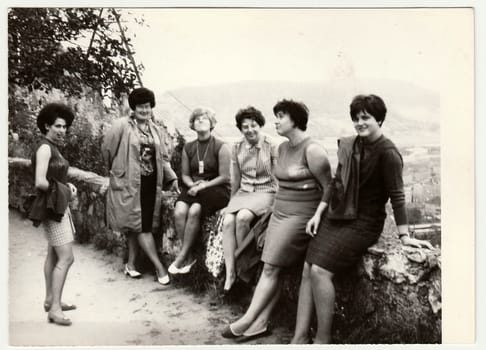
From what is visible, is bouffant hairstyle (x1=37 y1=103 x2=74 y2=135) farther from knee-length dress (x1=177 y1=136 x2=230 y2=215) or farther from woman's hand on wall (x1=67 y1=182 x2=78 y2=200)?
knee-length dress (x1=177 y1=136 x2=230 y2=215)

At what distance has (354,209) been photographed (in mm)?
4414

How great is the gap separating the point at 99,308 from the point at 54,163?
4.36ft

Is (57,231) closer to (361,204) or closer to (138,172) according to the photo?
(138,172)

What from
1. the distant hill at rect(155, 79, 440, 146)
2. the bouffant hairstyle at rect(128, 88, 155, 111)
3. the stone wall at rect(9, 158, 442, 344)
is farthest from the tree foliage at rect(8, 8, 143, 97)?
the stone wall at rect(9, 158, 442, 344)

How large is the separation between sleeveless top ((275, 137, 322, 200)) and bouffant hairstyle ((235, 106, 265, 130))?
1.30 feet

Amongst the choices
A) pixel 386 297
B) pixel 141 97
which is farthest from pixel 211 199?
pixel 386 297

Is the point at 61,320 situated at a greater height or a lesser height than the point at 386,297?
lesser

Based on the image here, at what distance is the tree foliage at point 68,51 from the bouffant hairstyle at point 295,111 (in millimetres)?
1405

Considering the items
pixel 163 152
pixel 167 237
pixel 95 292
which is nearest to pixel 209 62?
pixel 163 152

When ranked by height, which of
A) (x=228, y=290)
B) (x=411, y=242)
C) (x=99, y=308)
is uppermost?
(x=411, y=242)

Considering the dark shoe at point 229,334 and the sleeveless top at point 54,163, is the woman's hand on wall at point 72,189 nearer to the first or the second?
the sleeveless top at point 54,163

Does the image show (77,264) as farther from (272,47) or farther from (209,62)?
(272,47)

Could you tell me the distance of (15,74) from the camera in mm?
5168

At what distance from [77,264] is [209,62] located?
2.14 meters
